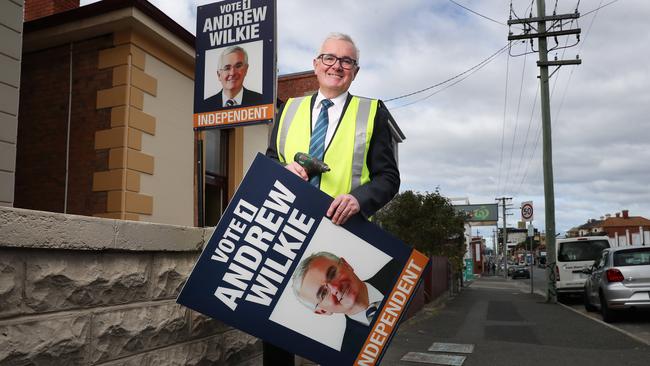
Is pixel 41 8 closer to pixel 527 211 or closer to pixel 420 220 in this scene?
pixel 420 220

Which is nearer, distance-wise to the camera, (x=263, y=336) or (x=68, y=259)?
(x=263, y=336)

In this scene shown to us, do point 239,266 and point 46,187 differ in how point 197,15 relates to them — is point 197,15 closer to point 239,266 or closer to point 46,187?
point 46,187

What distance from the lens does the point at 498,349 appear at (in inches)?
287

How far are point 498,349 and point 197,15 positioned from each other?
5.67 metres

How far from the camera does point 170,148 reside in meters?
7.95

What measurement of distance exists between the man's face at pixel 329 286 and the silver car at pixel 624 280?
32.5 feet

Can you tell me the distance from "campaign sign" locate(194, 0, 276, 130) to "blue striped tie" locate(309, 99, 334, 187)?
268cm

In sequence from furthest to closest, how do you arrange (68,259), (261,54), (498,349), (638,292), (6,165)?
1. (638,292)
2. (498,349)
3. (261,54)
4. (6,165)
5. (68,259)

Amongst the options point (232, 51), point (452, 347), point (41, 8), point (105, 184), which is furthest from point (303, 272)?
A: point (41, 8)

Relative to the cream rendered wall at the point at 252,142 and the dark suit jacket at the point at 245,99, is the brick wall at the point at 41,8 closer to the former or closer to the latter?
the cream rendered wall at the point at 252,142

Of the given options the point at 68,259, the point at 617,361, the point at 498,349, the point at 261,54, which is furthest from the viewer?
the point at 498,349

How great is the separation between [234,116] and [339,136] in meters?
3.10

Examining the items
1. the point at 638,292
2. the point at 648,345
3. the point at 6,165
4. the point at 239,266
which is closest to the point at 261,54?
the point at 6,165

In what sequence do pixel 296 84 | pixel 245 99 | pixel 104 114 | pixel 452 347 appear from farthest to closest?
1. pixel 296 84
2. pixel 452 347
3. pixel 104 114
4. pixel 245 99
